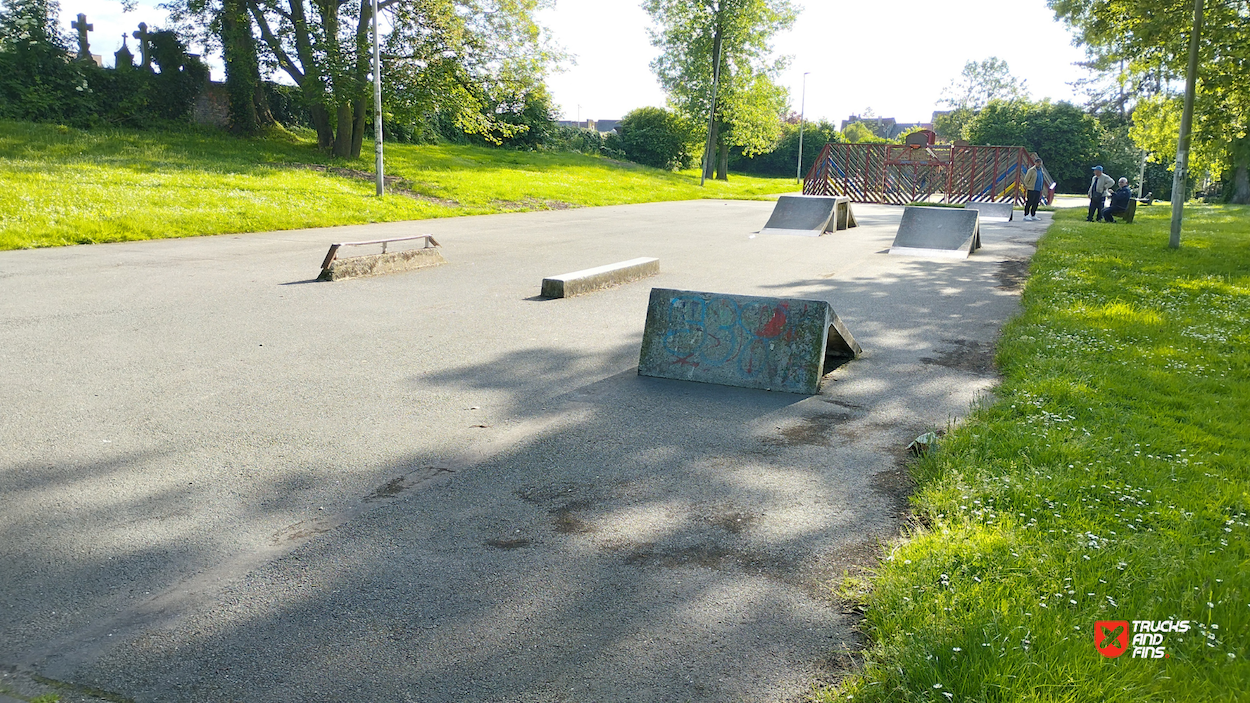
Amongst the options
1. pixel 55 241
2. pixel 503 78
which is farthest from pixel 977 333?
pixel 503 78

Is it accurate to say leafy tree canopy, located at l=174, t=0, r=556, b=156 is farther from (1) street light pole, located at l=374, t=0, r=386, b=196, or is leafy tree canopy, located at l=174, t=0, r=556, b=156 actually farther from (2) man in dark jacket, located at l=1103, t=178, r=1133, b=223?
(2) man in dark jacket, located at l=1103, t=178, r=1133, b=223

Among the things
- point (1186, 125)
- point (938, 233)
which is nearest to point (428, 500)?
point (938, 233)

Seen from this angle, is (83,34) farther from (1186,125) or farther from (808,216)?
(1186,125)

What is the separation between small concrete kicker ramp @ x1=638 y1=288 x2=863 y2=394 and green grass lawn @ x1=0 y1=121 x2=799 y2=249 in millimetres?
12264

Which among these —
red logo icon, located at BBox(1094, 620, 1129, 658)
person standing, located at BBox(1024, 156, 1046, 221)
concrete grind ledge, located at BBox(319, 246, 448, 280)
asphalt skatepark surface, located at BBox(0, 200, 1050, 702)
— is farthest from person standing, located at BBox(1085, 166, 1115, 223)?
red logo icon, located at BBox(1094, 620, 1129, 658)

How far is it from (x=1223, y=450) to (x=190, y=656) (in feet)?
17.3

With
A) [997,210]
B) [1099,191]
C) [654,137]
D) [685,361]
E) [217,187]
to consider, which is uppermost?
[654,137]

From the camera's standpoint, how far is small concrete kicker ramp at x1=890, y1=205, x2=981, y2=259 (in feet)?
53.4

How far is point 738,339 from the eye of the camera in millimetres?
6742

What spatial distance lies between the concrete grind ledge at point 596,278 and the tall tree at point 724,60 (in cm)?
3897

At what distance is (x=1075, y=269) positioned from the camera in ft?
41.3

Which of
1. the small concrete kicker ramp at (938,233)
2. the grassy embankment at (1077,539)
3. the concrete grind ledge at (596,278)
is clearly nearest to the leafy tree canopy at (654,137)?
the small concrete kicker ramp at (938,233)

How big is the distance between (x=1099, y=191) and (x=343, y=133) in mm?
24426

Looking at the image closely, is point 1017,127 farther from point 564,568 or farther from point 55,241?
point 564,568
